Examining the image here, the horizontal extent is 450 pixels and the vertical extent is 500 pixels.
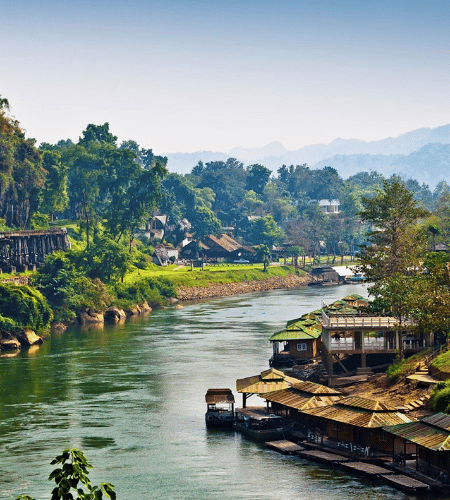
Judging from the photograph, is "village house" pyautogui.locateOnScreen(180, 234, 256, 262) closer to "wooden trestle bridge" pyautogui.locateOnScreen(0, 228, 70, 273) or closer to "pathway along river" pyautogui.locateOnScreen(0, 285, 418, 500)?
"wooden trestle bridge" pyautogui.locateOnScreen(0, 228, 70, 273)

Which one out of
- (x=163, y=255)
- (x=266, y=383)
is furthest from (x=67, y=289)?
(x=266, y=383)

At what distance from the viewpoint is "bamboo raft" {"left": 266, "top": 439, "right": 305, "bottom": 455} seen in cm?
5294

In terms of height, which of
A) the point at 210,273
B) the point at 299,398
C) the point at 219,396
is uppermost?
the point at 210,273

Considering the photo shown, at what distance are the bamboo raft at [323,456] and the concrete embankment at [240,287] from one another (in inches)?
3666

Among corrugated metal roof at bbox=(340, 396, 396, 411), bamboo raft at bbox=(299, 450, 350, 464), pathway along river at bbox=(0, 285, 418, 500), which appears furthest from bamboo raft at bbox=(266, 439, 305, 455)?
corrugated metal roof at bbox=(340, 396, 396, 411)

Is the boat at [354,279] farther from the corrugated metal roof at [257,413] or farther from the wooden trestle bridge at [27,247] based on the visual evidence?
the corrugated metal roof at [257,413]

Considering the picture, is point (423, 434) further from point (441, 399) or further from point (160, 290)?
point (160, 290)

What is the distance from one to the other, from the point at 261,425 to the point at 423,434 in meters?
13.4

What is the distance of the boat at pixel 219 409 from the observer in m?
59.9

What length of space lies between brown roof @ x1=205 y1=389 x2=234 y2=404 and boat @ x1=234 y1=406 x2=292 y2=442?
1.29m

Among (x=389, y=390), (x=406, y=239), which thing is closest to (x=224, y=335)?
(x=406, y=239)

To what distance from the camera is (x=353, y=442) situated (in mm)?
52062

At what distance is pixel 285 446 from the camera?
54.0 m

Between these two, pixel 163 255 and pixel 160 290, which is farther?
pixel 163 255
